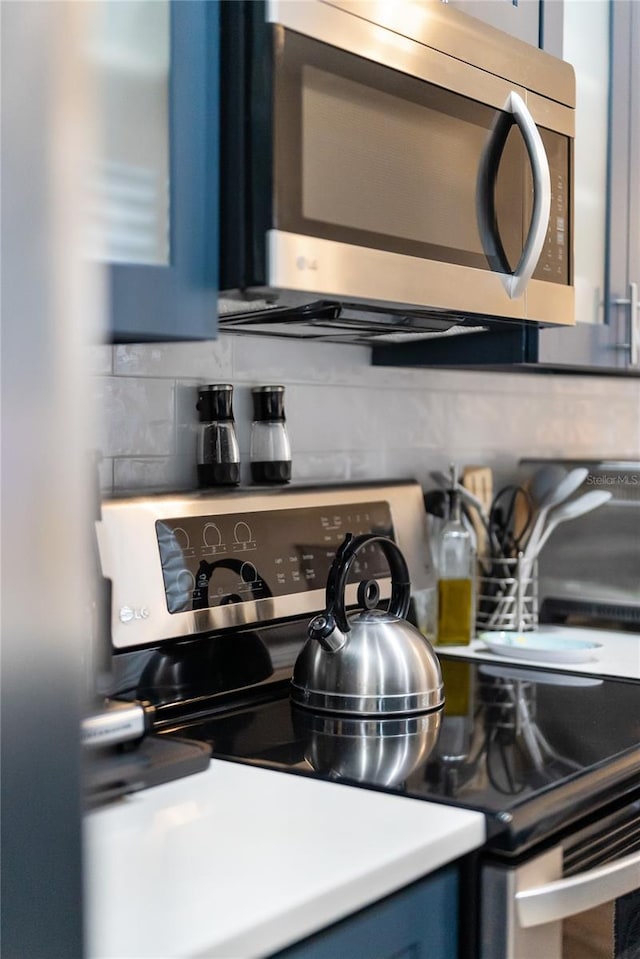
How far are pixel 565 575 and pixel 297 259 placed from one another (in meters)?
1.22

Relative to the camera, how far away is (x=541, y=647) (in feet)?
6.32

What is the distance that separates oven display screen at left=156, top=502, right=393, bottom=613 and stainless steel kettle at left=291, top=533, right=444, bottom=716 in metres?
0.17

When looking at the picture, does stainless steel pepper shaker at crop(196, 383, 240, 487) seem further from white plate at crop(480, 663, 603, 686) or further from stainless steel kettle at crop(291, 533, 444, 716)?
white plate at crop(480, 663, 603, 686)

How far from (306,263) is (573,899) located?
2.46 feet

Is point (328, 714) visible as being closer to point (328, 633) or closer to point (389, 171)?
point (328, 633)

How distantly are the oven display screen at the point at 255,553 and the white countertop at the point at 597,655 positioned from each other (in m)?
0.24

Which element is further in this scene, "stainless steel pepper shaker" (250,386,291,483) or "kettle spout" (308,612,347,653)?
"stainless steel pepper shaker" (250,386,291,483)

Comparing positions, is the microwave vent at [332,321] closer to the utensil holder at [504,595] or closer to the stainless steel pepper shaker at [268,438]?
→ the stainless steel pepper shaker at [268,438]

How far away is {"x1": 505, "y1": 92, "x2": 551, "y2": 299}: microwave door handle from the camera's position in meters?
1.53

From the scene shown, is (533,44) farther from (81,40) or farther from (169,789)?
(81,40)

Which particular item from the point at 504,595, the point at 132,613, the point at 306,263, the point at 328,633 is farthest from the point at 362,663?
the point at 504,595

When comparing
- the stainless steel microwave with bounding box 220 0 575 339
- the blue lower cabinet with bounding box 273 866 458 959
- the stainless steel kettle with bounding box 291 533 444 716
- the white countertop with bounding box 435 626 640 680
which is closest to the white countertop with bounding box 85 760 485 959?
the blue lower cabinet with bounding box 273 866 458 959

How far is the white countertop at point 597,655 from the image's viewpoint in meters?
1.80

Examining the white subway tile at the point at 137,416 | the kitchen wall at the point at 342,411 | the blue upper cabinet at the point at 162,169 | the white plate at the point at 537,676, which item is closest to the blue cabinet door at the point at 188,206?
the blue upper cabinet at the point at 162,169
